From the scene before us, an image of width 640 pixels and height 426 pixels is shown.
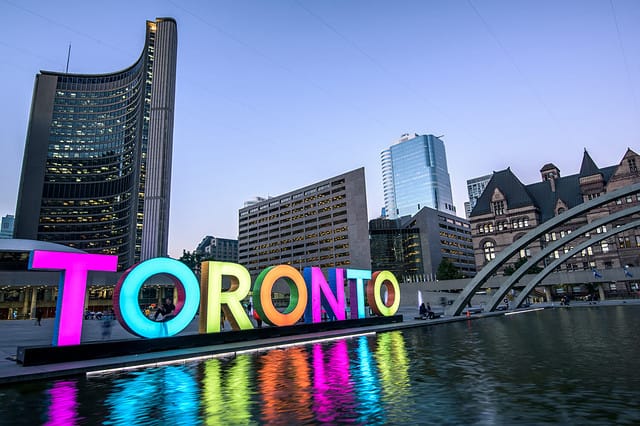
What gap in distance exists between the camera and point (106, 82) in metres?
170

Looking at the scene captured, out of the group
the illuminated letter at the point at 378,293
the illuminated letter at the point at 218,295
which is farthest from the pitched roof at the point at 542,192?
the illuminated letter at the point at 218,295

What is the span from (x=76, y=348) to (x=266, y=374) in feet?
28.1

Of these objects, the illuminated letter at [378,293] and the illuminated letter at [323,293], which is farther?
the illuminated letter at [378,293]

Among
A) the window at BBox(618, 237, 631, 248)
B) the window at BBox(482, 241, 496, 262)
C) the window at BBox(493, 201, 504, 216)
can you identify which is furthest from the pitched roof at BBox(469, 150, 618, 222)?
the window at BBox(618, 237, 631, 248)

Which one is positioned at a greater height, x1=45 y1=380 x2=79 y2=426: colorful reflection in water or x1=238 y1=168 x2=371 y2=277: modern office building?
x1=238 y1=168 x2=371 y2=277: modern office building

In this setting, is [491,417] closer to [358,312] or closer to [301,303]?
[301,303]

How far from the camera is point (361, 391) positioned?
8508mm

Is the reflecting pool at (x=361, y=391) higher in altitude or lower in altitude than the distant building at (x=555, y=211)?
lower

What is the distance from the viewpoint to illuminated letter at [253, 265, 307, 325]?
807 inches

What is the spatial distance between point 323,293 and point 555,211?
315 ft

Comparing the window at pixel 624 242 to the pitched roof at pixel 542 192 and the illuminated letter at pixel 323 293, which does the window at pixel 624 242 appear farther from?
the illuminated letter at pixel 323 293

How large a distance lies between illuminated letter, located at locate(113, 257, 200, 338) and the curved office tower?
11658 cm

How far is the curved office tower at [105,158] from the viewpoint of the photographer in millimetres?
128375

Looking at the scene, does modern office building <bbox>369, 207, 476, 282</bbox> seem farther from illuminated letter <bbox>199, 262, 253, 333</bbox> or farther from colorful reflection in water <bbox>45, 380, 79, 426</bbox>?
colorful reflection in water <bbox>45, 380, 79, 426</bbox>
